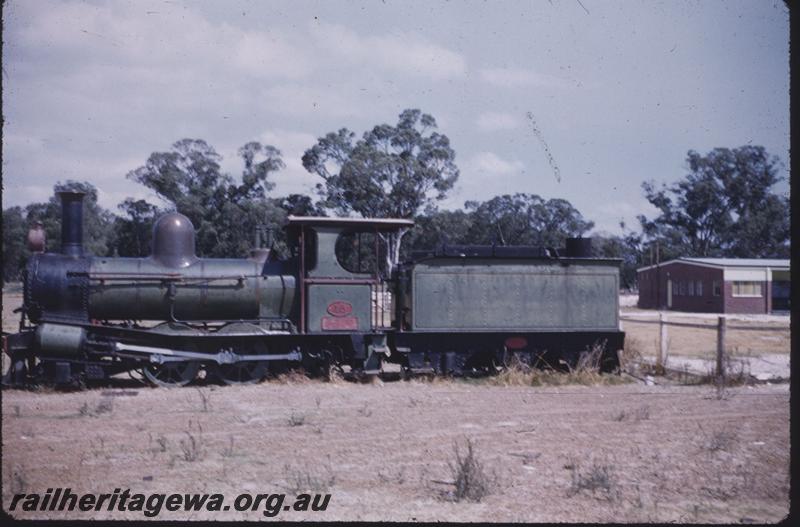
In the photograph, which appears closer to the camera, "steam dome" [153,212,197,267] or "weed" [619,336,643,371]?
"steam dome" [153,212,197,267]

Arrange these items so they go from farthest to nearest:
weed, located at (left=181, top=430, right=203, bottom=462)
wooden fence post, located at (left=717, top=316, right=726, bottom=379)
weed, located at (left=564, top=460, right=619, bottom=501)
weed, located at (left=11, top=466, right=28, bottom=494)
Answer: wooden fence post, located at (left=717, top=316, right=726, bottom=379), weed, located at (left=181, top=430, right=203, bottom=462), weed, located at (left=564, top=460, right=619, bottom=501), weed, located at (left=11, top=466, right=28, bottom=494)

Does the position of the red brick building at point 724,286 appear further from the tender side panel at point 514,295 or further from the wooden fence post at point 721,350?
the tender side panel at point 514,295

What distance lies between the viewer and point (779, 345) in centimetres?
2078

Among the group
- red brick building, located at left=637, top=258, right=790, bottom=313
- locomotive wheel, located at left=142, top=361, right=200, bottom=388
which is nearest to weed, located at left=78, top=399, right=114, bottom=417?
locomotive wheel, located at left=142, top=361, right=200, bottom=388

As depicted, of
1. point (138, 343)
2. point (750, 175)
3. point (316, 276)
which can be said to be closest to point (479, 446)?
point (316, 276)

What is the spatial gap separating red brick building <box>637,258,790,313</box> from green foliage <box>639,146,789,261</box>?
25304mm

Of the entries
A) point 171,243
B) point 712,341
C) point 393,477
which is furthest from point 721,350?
point 712,341

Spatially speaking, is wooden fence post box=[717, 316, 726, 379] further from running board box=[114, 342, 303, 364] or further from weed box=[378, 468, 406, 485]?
weed box=[378, 468, 406, 485]

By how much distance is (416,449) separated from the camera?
750cm

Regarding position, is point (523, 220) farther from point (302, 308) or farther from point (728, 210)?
point (302, 308)

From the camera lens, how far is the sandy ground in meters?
5.69

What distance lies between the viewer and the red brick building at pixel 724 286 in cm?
3784

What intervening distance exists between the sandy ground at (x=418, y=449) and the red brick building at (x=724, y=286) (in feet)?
95.0

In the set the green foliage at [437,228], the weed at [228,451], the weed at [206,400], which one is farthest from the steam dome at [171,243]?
the green foliage at [437,228]
